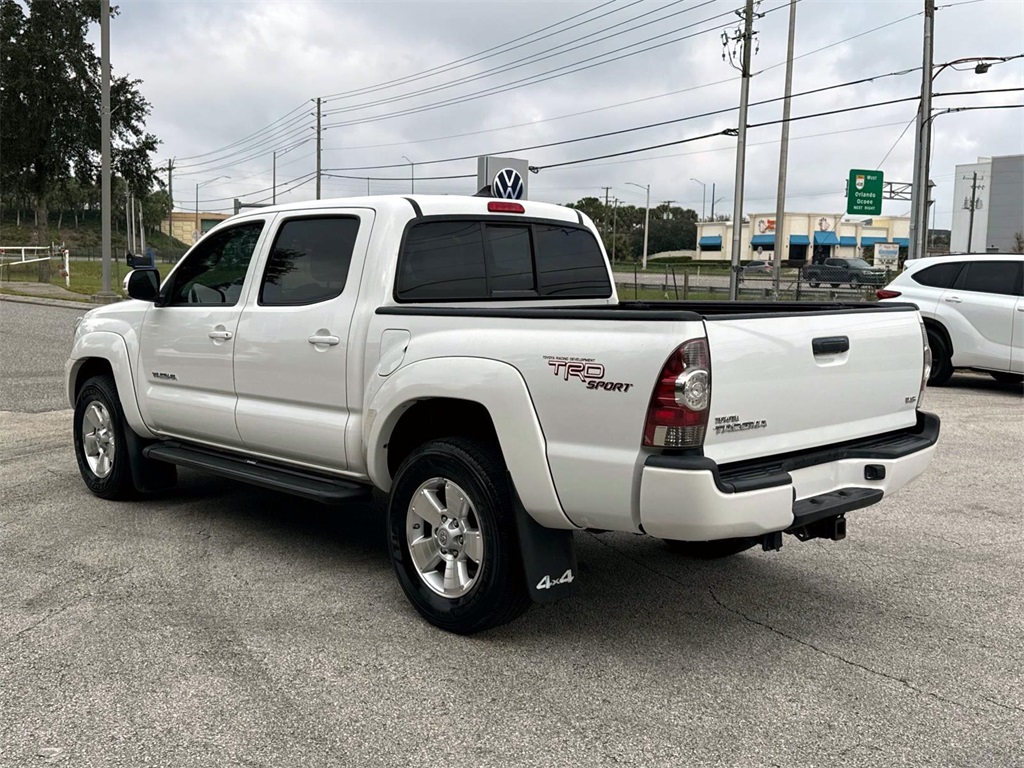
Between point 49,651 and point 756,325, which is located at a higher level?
point 756,325

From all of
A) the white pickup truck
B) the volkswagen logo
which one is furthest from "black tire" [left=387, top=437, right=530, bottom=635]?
the volkswagen logo

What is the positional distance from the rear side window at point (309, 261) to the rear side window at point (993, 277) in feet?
33.6

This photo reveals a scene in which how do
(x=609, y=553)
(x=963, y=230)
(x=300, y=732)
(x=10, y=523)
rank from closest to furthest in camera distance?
(x=300, y=732) < (x=609, y=553) < (x=10, y=523) < (x=963, y=230)

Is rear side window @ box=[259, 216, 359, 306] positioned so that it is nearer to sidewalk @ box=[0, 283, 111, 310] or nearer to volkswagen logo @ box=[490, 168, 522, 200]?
volkswagen logo @ box=[490, 168, 522, 200]

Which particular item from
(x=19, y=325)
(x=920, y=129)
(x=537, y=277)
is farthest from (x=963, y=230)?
(x=537, y=277)

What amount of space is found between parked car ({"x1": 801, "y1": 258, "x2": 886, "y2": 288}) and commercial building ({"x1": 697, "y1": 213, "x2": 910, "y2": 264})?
34618 mm

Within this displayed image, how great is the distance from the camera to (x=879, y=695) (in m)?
3.81

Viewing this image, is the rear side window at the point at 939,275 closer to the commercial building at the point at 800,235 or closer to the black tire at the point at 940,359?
the black tire at the point at 940,359

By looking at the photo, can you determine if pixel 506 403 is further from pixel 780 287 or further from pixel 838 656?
pixel 780 287

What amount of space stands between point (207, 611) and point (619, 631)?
1.89 meters

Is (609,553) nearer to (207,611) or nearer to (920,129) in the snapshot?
(207,611)

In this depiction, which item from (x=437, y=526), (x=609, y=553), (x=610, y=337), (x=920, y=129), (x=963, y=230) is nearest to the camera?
(x=610, y=337)

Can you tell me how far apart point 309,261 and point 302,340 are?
478mm

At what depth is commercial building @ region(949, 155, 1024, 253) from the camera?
100938 mm
